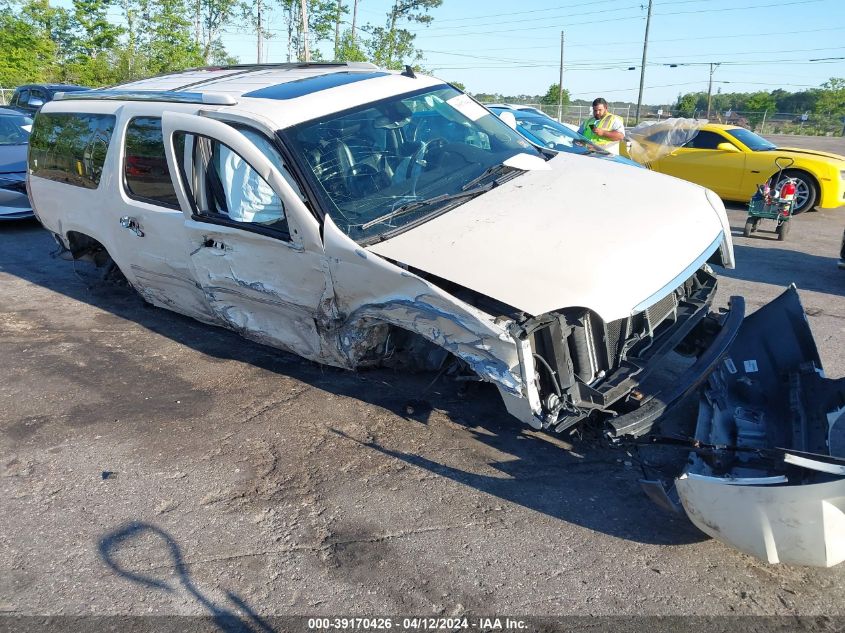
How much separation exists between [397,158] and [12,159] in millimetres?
8037

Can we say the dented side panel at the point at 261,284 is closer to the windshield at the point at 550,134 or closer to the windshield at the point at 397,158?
the windshield at the point at 397,158

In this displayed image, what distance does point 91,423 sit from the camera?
429 cm

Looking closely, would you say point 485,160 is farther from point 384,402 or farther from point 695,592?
point 695,592

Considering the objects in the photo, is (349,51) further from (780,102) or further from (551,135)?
(780,102)

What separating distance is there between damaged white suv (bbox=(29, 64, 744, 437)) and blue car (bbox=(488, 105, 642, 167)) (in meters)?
3.92

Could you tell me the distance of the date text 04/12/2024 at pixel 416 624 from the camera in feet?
8.52

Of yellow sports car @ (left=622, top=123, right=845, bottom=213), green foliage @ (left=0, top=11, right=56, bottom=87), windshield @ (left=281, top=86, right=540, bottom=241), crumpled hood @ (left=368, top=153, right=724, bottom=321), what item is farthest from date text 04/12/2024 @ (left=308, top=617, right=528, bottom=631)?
green foliage @ (left=0, top=11, right=56, bottom=87)

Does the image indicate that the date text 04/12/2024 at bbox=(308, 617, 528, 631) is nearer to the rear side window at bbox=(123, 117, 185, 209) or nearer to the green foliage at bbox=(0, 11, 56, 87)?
the rear side window at bbox=(123, 117, 185, 209)

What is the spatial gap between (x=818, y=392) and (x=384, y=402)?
2.47 m

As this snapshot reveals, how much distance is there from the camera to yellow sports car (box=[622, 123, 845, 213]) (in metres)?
10.0

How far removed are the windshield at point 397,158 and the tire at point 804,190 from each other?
7321 millimetres

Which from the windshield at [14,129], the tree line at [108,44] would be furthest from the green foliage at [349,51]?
the windshield at [14,129]

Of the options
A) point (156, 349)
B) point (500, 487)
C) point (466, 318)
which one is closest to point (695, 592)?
point (500, 487)

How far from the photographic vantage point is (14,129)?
10758 mm
